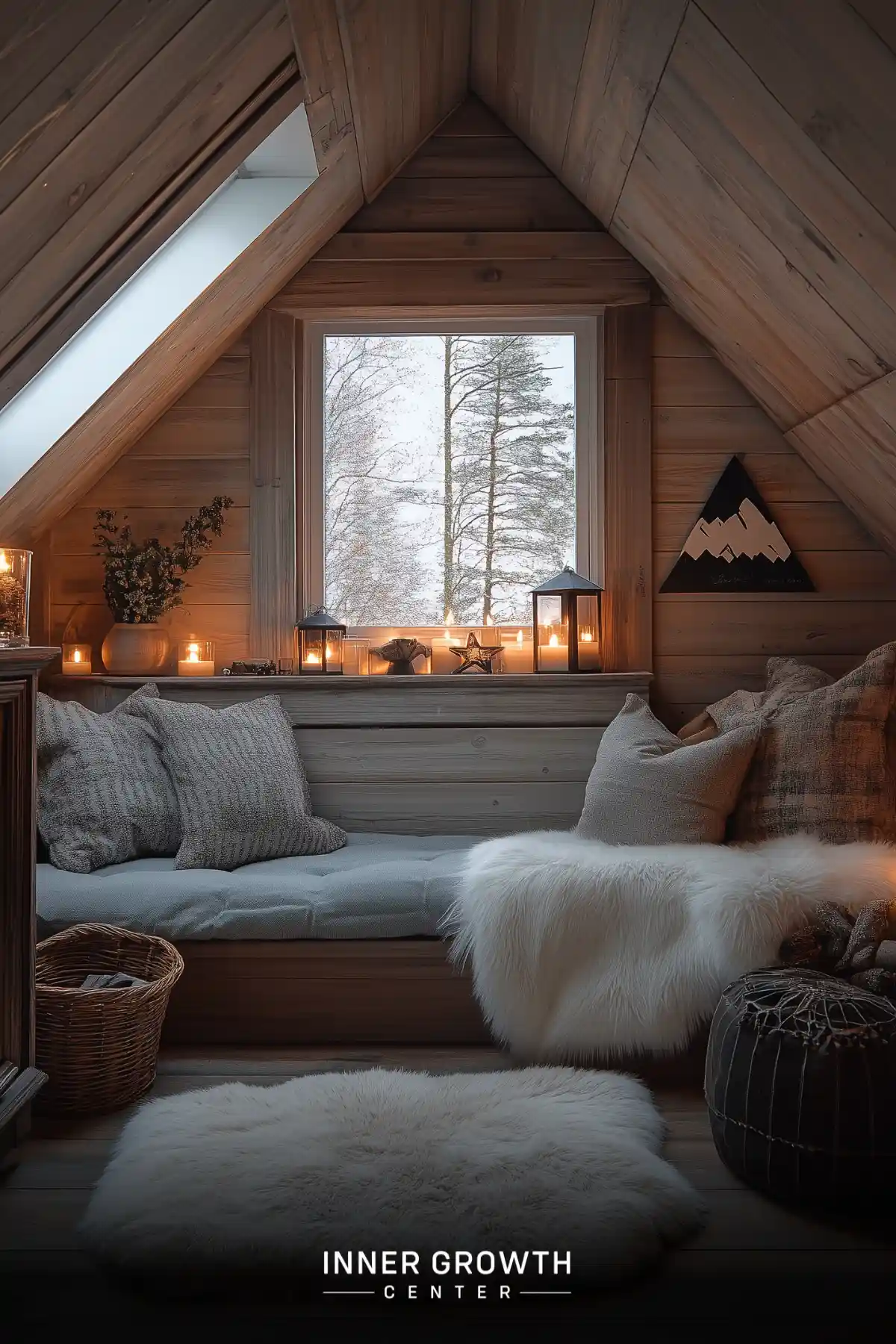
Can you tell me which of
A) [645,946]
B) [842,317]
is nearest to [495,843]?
[645,946]

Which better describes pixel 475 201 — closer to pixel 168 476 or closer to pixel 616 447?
pixel 616 447

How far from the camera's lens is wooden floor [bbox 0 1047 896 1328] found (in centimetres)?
139

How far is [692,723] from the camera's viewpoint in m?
2.84

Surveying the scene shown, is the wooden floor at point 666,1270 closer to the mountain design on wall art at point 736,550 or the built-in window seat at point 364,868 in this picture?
the built-in window seat at point 364,868

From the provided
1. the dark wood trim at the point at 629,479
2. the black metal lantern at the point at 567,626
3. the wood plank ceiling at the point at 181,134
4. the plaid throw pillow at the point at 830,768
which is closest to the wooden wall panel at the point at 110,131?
the wood plank ceiling at the point at 181,134

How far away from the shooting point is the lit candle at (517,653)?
3.13 m

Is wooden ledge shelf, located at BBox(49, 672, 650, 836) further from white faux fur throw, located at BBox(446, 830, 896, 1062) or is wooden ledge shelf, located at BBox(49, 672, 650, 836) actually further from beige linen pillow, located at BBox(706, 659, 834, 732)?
white faux fur throw, located at BBox(446, 830, 896, 1062)

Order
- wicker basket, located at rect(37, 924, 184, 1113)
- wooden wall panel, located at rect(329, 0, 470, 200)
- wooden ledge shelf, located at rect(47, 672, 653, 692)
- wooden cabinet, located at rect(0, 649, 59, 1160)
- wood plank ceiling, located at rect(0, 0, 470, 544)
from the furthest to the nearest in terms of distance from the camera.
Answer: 1. wooden ledge shelf, located at rect(47, 672, 653, 692)
2. wooden wall panel, located at rect(329, 0, 470, 200)
3. wicker basket, located at rect(37, 924, 184, 1113)
4. wooden cabinet, located at rect(0, 649, 59, 1160)
5. wood plank ceiling, located at rect(0, 0, 470, 544)

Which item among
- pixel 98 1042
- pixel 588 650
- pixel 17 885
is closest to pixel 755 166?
pixel 588 650

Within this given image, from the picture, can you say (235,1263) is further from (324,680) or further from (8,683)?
(324,680)

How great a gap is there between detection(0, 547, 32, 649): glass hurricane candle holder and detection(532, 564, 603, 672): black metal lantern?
1.51 metres

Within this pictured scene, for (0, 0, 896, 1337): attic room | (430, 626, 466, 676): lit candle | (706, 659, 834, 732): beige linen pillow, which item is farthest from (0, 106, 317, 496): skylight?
(706, 659, 834, 732): beige linen pillow

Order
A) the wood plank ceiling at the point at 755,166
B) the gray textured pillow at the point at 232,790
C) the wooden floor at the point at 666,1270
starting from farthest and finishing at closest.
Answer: the gray textured pillow at the point at 232,790
the wood plank ceiling at the point at 755,166
the wooden floor at the point at 666,1270

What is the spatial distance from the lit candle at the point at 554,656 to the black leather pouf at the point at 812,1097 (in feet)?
4.45
